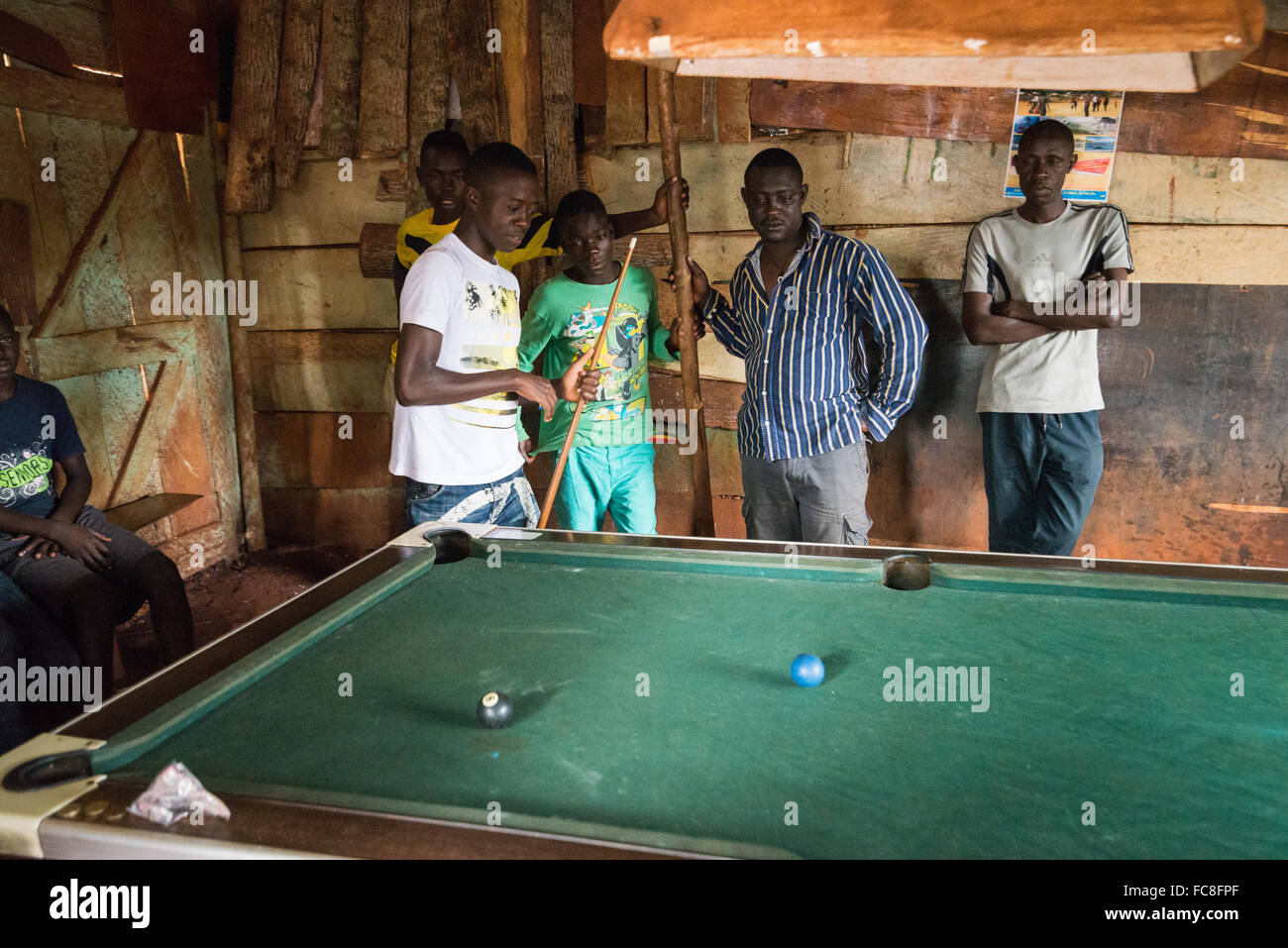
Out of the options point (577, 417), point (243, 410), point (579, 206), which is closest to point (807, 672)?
point (577, 417)

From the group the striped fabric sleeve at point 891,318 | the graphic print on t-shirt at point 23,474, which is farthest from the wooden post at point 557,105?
the graphic print on t-shirt at point 23,474

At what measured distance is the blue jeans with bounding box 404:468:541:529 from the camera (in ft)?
8.60

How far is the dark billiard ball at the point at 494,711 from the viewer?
4.42 ft

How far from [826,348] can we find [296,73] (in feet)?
9.05

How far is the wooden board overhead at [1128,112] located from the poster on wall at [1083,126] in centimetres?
4

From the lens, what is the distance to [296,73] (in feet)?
13.4

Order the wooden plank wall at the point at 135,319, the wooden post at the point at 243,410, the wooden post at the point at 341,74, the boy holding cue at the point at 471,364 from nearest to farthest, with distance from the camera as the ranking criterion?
the boy holding cue at the point at 471,364 → the wooden plank wall at the point at 135,319 → the wooden post at the point at 341,74 → the wooden post at the point at 243,410

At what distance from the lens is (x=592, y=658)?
5.17ft

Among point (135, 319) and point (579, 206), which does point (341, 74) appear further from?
point (579, 206)

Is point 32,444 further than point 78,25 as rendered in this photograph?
No

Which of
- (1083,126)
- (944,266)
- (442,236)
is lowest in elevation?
(944,266)

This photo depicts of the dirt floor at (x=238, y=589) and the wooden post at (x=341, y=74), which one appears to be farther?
the wooden post at (x=341, y=74)

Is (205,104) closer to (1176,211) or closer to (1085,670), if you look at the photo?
(1176,211)

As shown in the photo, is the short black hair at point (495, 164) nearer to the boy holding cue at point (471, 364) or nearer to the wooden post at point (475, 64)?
the boy holding cue at point (471, 364)
